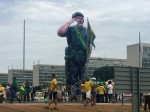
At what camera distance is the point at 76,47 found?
61156 mm

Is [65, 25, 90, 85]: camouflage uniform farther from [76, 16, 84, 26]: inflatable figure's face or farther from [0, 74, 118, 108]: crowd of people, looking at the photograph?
[0, 74, 118, 108]: crowd of people

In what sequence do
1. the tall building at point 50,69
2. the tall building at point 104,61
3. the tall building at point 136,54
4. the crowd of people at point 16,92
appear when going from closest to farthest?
the crowd of people at point 16,92 → the tall building at point 136,54 → the tall building at point 104,61 → the tall building at point 50,69

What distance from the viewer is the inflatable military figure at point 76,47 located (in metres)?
59.3

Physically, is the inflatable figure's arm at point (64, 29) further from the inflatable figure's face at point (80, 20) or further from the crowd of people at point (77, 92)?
the crowd of people at point (77, 92)

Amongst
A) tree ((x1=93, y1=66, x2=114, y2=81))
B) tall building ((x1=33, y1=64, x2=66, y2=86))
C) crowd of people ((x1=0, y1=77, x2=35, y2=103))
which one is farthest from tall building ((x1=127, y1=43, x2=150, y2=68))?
crowd of people ((x1=0, y1=77, x2=35, y2=103))

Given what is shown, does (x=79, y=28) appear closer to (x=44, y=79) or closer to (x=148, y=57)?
(x=148, y=57)

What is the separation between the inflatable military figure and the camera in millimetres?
59344

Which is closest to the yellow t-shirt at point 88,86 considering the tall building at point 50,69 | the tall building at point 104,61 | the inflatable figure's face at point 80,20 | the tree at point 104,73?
the inflatable figure's face at point 80,20

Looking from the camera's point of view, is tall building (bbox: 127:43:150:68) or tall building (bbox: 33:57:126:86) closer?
tall building (bbox: 127:43:150:68)

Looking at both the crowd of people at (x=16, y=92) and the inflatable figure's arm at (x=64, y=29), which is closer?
the crowd of people at (x=16, y=92)

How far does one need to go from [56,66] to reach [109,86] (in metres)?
146

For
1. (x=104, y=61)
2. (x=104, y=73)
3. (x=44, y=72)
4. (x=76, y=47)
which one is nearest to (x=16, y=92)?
(x=76, y=47)

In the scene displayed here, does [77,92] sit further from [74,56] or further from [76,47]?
[76,47]

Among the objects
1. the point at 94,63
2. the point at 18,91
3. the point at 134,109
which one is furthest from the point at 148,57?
the point at 134,109
